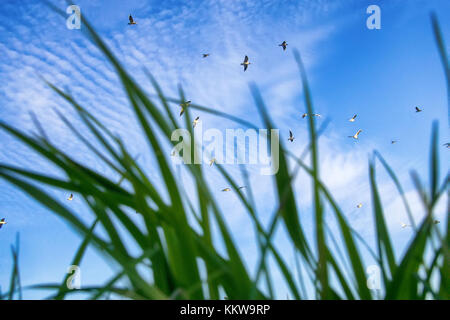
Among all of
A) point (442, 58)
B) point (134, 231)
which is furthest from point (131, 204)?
point (442, 58)

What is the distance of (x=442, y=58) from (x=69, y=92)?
0.61 m

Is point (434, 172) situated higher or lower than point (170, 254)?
higher

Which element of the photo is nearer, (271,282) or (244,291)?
(244,291)

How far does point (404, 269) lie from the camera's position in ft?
1.60

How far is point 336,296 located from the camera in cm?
63

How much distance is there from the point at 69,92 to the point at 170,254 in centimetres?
34

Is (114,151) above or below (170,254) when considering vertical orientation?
above

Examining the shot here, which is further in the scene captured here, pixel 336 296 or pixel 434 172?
pixel 336 296

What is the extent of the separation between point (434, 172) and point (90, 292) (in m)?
0.50

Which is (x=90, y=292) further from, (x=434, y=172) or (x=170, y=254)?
(x=434, y=172)

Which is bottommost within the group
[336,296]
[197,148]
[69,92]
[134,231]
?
[336,296]

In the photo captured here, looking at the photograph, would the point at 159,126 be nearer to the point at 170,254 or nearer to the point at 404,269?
the point at 170,254
